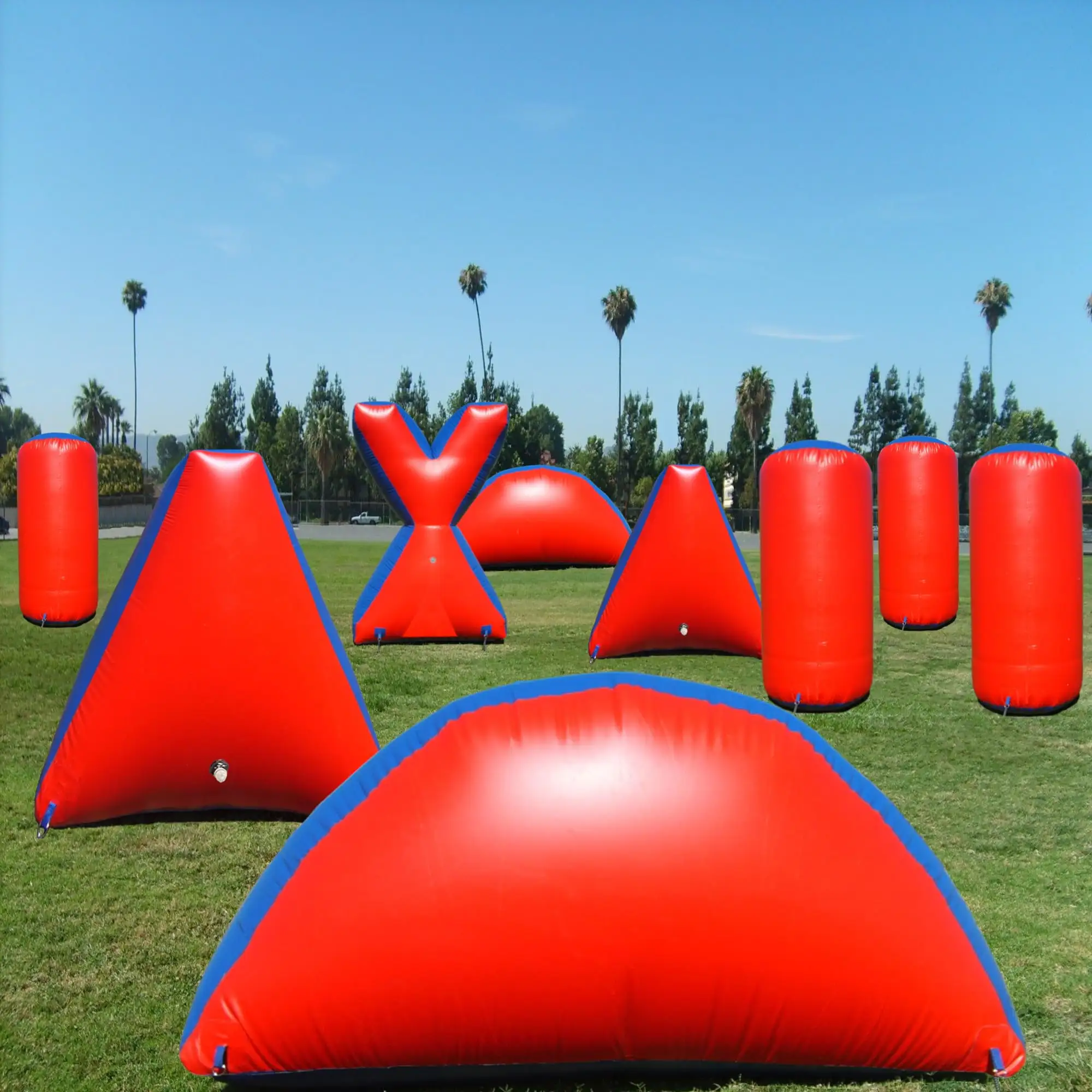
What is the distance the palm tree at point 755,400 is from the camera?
4794 centimetres

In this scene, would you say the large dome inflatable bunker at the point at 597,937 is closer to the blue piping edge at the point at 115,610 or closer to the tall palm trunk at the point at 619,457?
the blue piping edge at the point at 115,610

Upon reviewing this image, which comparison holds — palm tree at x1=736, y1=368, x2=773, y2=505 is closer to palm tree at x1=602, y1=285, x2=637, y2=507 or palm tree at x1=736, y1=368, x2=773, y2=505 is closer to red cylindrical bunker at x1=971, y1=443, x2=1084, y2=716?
palm tree at x1=602, y1=285, x2=637, y2=507

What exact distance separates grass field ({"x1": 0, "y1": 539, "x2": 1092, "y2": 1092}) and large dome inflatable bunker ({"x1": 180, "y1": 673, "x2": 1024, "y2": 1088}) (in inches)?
17.7

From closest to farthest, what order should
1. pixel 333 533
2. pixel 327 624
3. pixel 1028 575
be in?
pixel 327 624 < pixel 1028 575 < pixel 333 533

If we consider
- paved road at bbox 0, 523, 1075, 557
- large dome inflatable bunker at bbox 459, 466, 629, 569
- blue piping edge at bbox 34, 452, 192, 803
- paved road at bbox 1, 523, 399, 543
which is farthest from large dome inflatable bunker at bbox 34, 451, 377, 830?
paved road at bbox 1, 523, 399, 543

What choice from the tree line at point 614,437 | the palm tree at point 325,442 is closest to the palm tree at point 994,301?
the tree line at point 614,437

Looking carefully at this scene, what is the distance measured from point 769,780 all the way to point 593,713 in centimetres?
57

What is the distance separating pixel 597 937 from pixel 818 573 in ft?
13.9

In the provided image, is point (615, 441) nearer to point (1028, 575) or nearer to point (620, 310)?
point (620, 310)

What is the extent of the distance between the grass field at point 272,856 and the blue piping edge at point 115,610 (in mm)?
274

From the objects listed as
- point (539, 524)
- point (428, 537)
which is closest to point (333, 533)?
point (539, 524)

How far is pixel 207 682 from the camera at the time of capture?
5402mm

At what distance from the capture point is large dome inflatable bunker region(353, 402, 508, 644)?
38.0 feet

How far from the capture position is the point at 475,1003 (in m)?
3.09
